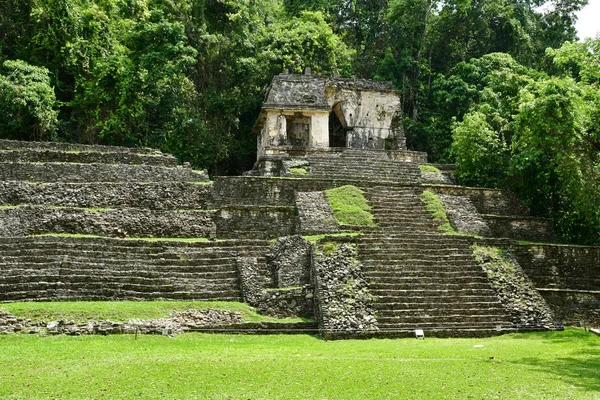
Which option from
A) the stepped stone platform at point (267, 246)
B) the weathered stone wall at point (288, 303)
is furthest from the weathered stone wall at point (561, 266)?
the weathered stone wall at point (288, 303)

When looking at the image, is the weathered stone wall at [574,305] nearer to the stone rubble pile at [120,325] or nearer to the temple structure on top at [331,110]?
the stone rubble pile at [120,325]

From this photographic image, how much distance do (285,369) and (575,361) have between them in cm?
464

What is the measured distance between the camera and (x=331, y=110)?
24.9m

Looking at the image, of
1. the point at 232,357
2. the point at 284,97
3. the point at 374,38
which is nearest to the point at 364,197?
the point at 284,97

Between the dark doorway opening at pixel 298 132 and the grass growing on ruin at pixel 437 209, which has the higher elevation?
the dark doorway opening at pixel 298 132

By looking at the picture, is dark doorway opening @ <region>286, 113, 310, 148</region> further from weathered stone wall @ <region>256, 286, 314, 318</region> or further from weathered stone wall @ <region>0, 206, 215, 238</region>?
weathered stone wall @ <region>256, 286, 314, 318</region>

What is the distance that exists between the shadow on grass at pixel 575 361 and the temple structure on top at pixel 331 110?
12.5 meters

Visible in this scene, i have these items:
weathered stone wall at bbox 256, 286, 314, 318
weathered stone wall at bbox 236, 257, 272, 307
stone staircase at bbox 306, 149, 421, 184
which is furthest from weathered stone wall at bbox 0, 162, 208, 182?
weathered stone wall at bbox 256, 286, 314, 318

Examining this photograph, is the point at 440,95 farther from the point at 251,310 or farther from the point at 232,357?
the point at 232,357

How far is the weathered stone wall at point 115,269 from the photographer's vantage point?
13109 mm

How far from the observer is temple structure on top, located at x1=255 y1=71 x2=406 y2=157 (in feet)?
75.9

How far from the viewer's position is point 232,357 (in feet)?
29.7

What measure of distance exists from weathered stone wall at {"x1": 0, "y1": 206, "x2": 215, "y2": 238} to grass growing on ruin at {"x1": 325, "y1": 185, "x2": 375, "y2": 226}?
343 centimetres

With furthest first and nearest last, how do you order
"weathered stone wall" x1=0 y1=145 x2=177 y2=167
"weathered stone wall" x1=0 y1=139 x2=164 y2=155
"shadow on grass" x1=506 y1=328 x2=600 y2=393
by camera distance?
1. "weathered stone wall" x1=0 y1=139 x2=164 y2=155
2. "weathered stone wall" x1=0 y1=145 x2=177 y2=167
3. "shadow on grass" x1=506 y1=328 x2=600 y2=393
